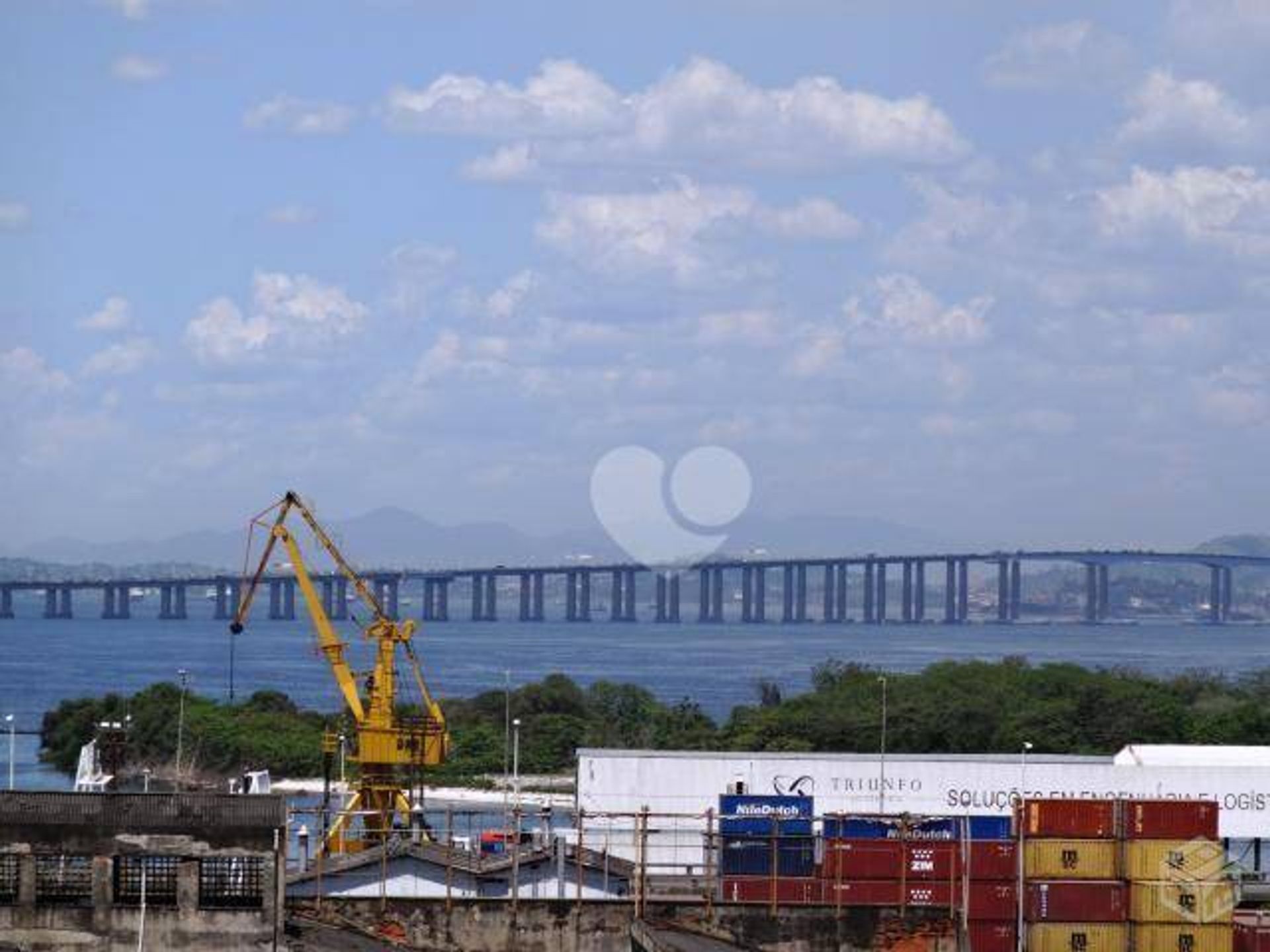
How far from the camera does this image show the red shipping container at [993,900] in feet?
121

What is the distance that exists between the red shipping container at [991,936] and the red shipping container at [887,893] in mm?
517

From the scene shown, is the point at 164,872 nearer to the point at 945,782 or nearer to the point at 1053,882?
the point at 1053,882

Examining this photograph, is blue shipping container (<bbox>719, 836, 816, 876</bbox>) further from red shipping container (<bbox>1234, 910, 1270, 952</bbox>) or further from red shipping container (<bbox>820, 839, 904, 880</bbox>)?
red shipping container (<bbox>1234, 910, 1270, 952</bbox>)

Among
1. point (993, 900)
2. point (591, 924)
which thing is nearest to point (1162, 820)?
point (993, 900)

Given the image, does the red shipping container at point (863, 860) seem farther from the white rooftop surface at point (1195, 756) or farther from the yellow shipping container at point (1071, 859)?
the white rooftop surface at point (1195, 756)

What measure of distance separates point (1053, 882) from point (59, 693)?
120937 mm

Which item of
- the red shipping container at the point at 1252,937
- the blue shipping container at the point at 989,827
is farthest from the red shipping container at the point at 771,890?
the red shipping container at the point at 1252,937

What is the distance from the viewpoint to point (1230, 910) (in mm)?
36469

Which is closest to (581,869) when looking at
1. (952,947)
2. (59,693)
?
(952,947)

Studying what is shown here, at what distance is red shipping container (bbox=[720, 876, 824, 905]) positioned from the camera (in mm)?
38219

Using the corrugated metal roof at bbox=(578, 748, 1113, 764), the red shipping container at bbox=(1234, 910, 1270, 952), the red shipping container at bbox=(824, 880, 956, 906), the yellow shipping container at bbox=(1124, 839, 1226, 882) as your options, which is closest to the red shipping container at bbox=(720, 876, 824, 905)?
the red shipping container at bbox=(824, 880, 956, 906)

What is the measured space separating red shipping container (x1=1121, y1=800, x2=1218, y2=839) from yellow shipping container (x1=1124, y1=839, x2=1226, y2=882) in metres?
0.17

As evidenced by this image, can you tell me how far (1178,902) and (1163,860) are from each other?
0.59m

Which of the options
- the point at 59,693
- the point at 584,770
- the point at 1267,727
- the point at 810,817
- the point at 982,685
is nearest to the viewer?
the point at 810,817
